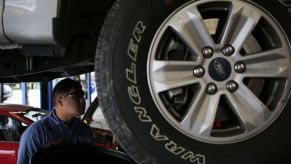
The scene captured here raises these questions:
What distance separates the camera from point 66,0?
2.13 m

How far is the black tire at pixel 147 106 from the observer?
1.74 metres

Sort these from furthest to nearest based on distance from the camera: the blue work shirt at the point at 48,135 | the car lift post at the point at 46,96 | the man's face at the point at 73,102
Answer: the car lift post at the point at 46,96, the man's face at the point at 73,102, the blue work shirt at the point at 48,135

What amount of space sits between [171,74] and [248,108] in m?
0.32

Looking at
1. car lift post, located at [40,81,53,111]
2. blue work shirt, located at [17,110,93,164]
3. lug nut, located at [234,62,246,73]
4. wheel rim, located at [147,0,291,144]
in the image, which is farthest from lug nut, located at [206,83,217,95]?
car lift post, located at [40,81,53,111]

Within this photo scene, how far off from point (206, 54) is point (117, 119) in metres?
0.41

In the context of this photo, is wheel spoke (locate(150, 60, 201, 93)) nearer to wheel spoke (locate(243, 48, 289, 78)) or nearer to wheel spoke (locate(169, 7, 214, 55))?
wheel spoke (locate(169, 7, 214, 55))

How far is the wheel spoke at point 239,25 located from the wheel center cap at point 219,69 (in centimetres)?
8

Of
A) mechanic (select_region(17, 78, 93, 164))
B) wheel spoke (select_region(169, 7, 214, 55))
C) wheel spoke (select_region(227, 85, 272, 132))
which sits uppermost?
wheel spoke (select_region(169, 7, 214, 55))

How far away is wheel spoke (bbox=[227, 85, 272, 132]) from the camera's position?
5.91 feet

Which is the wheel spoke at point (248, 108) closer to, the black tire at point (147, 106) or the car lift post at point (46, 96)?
the black tire at point (147, 106)

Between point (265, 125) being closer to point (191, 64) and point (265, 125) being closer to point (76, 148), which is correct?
point (191, 64)

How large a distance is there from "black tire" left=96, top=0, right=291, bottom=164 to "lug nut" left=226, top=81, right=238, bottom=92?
173 mm

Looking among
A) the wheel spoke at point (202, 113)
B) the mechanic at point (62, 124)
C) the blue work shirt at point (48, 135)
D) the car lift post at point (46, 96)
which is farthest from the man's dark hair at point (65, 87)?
the car lift post at point (46, 96)

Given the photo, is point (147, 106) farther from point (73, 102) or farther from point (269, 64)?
point (73, 102)
